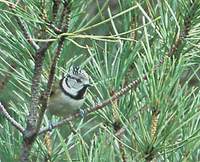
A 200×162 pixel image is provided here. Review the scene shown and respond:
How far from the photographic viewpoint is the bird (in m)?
1.52

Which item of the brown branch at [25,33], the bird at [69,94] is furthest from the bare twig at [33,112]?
the bird at [69,94]

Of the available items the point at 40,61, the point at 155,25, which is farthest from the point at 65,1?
the point at 155,25

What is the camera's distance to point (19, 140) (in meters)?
1.43

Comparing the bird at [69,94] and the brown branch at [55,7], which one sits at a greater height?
the brown branch at [55,7]

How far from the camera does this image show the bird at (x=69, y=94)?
4.99 feet

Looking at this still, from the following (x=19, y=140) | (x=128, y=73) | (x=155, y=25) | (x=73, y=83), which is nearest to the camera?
(x=155, y=25)

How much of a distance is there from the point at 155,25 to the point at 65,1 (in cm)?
27

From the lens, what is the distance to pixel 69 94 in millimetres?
1785

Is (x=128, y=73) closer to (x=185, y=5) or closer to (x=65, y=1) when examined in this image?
(x=185, y=5)

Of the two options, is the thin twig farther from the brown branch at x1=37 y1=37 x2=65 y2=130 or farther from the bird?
the bird

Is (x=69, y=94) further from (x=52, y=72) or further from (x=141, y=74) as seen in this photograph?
(x=52, y=72)

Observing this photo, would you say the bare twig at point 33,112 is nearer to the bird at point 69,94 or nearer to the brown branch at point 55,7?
the brown branch at point 55,7

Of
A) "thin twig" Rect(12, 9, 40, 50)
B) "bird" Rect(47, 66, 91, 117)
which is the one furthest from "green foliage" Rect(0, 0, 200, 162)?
"bird" Rect(47, 66, 91, 117)

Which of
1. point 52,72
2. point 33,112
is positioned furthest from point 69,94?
point 52,72
